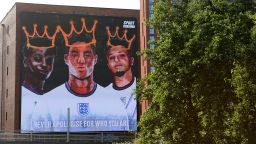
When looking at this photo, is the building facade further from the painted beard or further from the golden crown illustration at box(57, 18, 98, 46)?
the golden crown illustration at box(57, 18, 98, 46)

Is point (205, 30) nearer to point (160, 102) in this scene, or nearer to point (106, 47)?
point (160, 102)

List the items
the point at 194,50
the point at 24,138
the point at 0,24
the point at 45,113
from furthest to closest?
the point at 0,24, the point at 45,113, the point at 24,138, the point at 194,50

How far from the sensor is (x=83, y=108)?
8725 cm

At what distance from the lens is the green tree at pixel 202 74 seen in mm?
21828

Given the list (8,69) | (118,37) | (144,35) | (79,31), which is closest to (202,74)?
(79,31)

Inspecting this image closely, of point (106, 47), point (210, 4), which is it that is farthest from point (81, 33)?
point (210, 4)

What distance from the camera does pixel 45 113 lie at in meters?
85.3

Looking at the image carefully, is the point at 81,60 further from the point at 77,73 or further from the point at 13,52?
the point at 13,52

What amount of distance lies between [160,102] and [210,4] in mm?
4892

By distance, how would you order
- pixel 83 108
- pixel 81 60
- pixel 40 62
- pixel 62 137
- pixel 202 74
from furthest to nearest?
1. pixel 81 60
2. pixel 83 108
3. pixel 40 62
4. pixel 62 137
5. pixel 202 74

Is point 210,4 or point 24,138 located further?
point 24,138

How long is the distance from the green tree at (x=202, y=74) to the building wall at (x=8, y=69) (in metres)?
62.0

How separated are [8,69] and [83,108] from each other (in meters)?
14.5

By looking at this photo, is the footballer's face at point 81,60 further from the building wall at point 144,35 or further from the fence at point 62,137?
the fence at point 62,137
